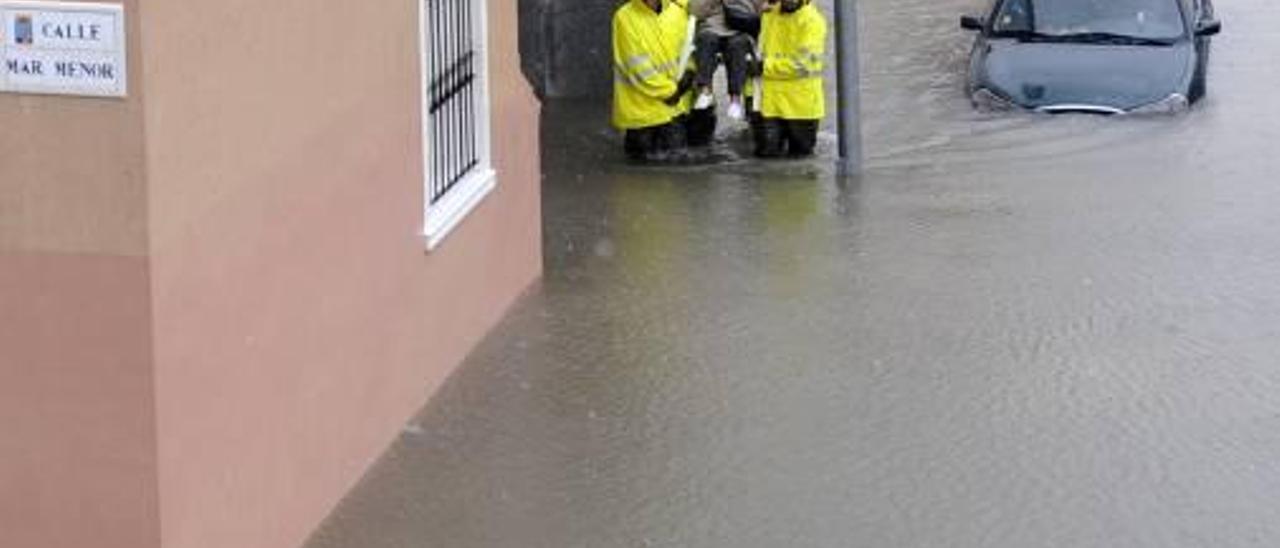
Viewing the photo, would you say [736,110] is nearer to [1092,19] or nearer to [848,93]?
[848,93]

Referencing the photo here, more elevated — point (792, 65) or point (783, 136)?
point (792, 65)

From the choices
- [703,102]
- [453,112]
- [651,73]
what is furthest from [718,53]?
[453,112]

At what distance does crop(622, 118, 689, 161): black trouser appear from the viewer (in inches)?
672

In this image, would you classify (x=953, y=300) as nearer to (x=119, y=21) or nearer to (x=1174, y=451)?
(x=1174, y=451)

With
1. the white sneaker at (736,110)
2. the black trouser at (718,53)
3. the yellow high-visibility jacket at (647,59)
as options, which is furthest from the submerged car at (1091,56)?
the yellow high-visibility jacket at (647,59)

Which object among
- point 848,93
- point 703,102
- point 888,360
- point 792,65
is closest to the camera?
point 888,360

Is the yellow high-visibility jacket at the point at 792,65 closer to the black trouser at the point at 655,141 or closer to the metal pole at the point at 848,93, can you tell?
the metal pole at the point at 848,93

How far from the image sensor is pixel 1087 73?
1838 centimetres

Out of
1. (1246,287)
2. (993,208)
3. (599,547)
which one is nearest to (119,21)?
(599,547)

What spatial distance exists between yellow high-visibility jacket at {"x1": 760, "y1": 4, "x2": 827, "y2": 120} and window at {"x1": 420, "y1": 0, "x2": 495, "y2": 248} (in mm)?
5040

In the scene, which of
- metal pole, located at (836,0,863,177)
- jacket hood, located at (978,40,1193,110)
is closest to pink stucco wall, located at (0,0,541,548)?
metal pole, located at (836,0,863,177)

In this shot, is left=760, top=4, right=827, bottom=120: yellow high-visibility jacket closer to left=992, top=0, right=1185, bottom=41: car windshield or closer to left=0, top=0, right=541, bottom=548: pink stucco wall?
left=992, top=0, right=1185, bottom=41: car windshield

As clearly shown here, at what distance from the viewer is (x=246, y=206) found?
877cm

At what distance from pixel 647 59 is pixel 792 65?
1007 millimetres
